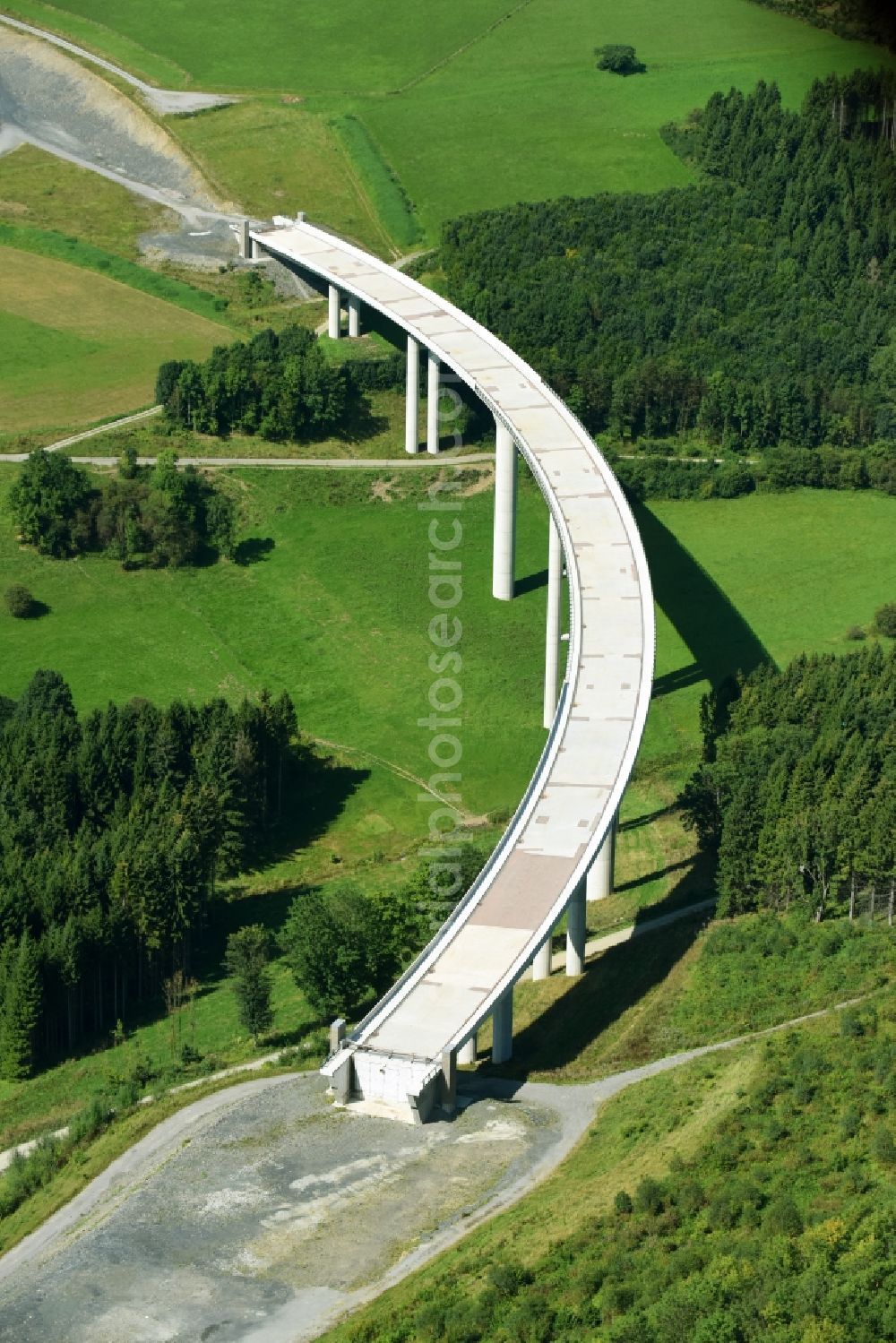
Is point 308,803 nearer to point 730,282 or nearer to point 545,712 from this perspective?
point 545,712

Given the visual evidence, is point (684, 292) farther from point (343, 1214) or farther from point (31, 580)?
point (343, 1214)

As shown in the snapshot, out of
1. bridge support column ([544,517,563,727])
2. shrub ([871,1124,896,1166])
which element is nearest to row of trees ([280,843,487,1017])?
bridge support column ([544,517,563,727])

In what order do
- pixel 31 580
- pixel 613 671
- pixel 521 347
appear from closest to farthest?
pixel 613 671
pixel 31 580
pixel 521 347

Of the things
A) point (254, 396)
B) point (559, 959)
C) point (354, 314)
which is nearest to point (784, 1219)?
point (559, 959)

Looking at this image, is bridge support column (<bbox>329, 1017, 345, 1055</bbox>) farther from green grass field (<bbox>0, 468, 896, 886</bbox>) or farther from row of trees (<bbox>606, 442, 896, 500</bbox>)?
row of trees (<bbox>606, 442, 896, 500</bbox>)

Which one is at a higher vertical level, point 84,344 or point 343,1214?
point 84,344

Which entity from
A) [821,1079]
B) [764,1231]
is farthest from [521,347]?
[764,1231]
